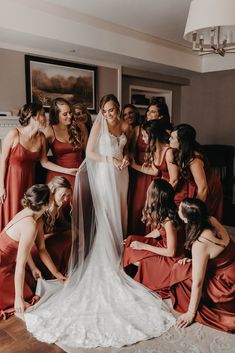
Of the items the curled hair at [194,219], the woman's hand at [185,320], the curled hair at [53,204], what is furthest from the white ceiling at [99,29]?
the woman's hand at [185,320]

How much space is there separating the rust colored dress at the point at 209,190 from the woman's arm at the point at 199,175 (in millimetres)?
67

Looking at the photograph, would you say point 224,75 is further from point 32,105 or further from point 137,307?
point 137,307

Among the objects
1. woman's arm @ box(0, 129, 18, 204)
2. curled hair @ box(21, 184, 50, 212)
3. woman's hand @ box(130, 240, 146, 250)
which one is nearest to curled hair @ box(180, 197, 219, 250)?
woman's hand @ box(130, 240, 146, 250)

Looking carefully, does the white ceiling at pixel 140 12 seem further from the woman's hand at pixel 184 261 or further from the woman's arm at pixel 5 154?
the woman's hand at pixel 184 261

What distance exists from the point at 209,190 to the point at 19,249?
177 cm

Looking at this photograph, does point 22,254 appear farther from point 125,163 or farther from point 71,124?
point 71,124

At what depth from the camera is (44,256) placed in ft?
9.05

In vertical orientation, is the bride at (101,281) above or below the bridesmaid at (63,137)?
below

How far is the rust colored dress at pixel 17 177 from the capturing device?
2984 mm

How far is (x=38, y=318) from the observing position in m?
2.39

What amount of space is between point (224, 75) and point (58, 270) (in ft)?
17.9

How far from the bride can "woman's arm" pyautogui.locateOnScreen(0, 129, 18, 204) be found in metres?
0.63

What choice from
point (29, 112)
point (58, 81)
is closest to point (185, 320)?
point (29, 112)

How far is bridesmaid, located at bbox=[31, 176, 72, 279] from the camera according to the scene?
2.73 meters
